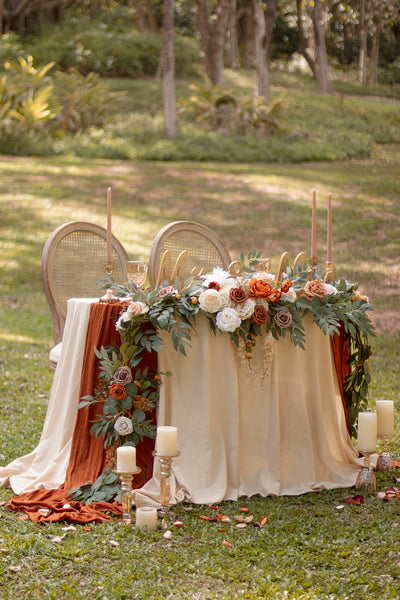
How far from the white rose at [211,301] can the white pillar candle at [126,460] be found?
0.78 meters

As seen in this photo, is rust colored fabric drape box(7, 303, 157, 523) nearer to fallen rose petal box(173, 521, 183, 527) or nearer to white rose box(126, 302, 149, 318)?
white rose box(126, 302, 149, 318)

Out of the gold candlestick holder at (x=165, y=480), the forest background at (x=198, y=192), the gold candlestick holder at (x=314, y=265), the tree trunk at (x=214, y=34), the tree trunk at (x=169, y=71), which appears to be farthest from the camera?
the tree trunk at (x=214, y=34)

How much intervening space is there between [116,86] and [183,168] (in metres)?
7.14

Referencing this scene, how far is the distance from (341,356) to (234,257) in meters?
6.25

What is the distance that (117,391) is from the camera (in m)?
3.78

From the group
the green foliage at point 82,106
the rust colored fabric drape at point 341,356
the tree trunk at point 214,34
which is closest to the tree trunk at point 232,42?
the tree trunk at point 214,34

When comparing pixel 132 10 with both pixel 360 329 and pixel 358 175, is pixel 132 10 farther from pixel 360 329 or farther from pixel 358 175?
pixel 360 329

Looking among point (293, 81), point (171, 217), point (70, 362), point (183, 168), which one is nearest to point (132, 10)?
point (293, 81)

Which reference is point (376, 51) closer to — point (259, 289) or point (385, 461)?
point (385, 461)

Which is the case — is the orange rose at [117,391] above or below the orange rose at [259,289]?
below

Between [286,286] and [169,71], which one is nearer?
[286,286]

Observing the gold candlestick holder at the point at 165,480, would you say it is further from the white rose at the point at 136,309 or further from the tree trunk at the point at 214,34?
the tree trunk at the point at 214,34

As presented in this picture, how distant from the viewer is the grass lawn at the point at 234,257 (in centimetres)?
291

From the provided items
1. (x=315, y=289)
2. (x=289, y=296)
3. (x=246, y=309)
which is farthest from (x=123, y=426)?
(x=315, y=289)
